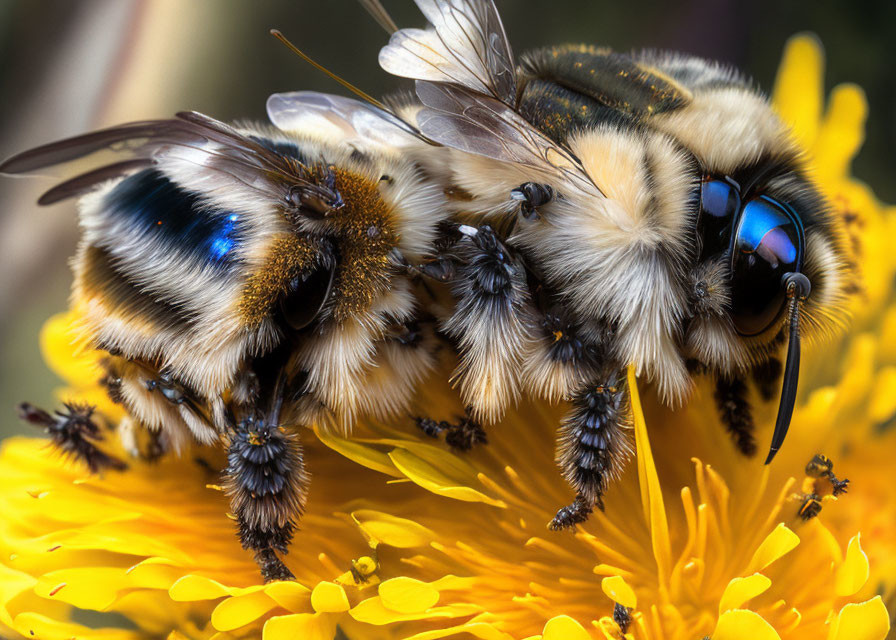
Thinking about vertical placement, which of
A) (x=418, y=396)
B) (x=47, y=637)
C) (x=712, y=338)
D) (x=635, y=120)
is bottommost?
(x=47, y=637)

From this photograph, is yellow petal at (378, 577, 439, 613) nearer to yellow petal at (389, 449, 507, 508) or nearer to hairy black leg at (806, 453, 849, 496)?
yellow petal at (389, 449, 507, 508)

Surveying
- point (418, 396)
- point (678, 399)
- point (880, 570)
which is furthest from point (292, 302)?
point (880, 570)

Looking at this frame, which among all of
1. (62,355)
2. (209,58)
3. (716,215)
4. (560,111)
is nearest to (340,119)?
(560,111)

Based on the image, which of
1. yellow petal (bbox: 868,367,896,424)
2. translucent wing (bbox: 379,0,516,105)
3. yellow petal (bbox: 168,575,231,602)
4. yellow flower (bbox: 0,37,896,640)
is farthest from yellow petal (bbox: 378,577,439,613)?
yellow petal (bbox: 868,367,896,424)

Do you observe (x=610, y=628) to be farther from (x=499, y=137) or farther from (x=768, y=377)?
(x=499, y=137)

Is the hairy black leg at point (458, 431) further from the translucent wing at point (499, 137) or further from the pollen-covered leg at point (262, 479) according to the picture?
the translucent wing at point (499, 137)

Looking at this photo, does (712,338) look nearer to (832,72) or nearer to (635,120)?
(635,120)
